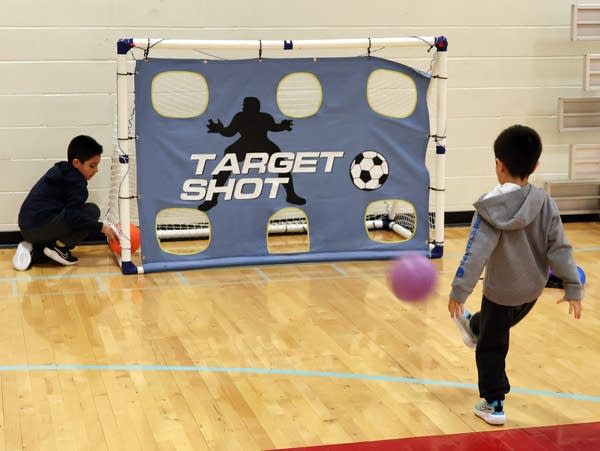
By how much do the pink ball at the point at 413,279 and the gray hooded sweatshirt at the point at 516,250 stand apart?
→ 93cm

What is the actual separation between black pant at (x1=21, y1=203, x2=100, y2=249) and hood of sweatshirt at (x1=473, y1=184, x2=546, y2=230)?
160 inches

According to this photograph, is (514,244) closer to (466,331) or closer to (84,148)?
(466,331)

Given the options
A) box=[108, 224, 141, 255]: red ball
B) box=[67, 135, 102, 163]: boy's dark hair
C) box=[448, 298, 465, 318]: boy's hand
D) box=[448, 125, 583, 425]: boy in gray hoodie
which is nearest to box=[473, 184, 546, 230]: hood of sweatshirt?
box=[448, 125, 583, 425]: boy in gray hoodie

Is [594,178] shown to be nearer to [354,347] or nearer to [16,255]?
[354,347]

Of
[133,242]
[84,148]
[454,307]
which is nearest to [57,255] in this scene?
[133,242]

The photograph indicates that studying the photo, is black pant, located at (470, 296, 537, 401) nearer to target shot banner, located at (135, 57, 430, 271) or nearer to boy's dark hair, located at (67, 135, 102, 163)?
target shot banner, located at (135, 57, 430, 271)

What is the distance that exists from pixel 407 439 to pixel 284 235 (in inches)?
176

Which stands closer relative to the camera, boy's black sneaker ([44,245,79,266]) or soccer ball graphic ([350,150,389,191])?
soccer ball graphic ([350,150,389,191])

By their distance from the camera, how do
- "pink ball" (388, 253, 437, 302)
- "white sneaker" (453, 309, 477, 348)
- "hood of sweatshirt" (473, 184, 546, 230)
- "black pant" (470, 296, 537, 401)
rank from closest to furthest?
"hood of sweatshirt" (473, 184, 546, 230) → "black pant" (470, 296, 537, 401) → "white sneaker" (453, 309, 477, 348) → "pink ball" (388, 253, 437, 302)

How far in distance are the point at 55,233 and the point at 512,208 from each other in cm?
430

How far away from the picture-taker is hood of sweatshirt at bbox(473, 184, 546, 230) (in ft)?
12.3

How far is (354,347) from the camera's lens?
5.12 meters

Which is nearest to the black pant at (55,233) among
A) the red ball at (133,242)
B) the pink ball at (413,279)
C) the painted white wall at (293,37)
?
the red ball at (133,242)

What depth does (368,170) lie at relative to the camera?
707 cm
